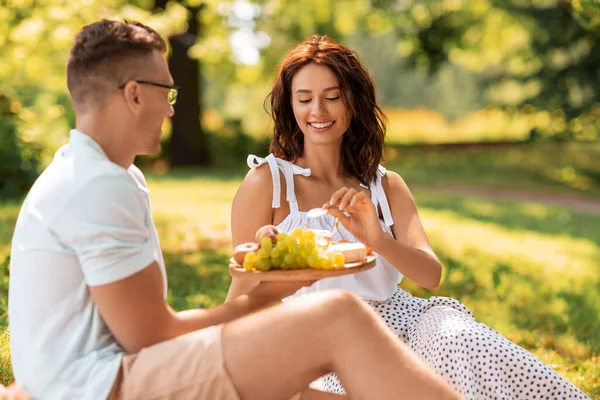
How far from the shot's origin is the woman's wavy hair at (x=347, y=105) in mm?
3775

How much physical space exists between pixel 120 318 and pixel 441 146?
23.4 meters

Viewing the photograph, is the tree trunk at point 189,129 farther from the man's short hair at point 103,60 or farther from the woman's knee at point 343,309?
the woman's knee at point 343,309

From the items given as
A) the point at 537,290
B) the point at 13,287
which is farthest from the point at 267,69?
the point at 13,287

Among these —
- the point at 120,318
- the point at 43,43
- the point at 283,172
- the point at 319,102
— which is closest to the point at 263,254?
the point at 120,318

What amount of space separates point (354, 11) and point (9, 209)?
456 inches

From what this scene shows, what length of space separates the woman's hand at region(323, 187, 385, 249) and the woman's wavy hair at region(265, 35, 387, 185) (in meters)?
0.63

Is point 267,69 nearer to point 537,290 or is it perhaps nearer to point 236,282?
point 537,290

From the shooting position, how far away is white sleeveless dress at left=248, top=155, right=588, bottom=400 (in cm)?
312

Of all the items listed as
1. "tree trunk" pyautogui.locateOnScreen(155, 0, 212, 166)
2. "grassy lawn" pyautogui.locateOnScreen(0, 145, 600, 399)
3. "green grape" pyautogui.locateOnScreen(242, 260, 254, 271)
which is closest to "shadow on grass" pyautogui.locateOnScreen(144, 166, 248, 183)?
"grassy lawn" pyautogui.locateOnScreen(0, 145, 600, 399)

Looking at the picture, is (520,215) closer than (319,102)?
No

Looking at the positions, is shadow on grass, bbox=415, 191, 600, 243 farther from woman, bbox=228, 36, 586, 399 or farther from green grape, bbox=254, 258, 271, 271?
green grape, bbox=254, 258, 271, 271

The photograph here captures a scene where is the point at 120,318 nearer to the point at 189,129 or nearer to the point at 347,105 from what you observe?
the point at 347,105

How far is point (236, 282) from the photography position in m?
3.36

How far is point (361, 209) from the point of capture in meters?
3.22
